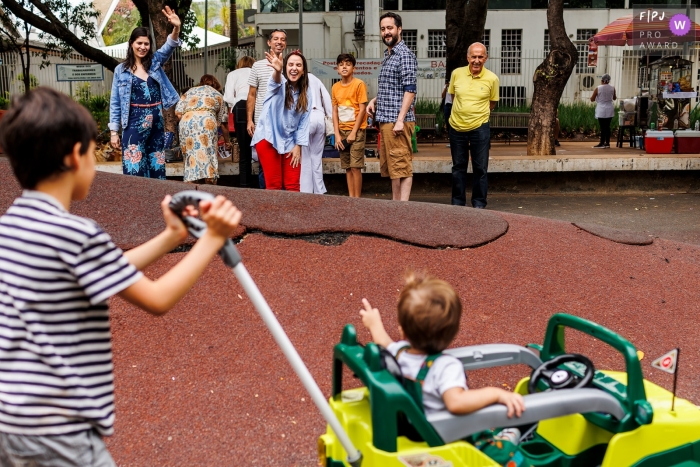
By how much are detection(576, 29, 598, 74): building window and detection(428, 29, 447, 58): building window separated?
478 cm

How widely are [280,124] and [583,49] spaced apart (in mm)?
22683

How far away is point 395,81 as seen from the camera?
8.08 metres

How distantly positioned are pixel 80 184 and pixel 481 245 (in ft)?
14.5

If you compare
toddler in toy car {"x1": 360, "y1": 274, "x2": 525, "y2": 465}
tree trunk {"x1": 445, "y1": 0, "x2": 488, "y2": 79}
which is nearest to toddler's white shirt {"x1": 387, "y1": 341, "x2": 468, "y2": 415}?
toddler in toy car {"x1": 360, "y1": 274, "x2": 525, "y2": 465}

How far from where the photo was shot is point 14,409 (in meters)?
1.99

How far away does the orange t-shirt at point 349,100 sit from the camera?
8.42 meters

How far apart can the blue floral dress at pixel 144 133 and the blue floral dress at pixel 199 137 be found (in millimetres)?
1354

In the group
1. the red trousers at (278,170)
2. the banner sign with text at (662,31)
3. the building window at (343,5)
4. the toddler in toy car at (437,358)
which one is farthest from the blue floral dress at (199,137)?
the building window at (343,5)

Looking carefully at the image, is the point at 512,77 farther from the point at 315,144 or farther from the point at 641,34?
the point at 315,144

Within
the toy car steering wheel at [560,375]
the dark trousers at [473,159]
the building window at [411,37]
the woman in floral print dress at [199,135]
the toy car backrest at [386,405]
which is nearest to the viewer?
the toy car backrest at [386,405]

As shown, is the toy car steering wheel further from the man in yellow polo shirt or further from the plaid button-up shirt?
the man in yellow polo shirt

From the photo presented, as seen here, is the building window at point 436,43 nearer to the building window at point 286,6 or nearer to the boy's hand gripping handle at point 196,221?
the building window at point 286,6

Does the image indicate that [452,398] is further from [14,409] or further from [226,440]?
[226,440]

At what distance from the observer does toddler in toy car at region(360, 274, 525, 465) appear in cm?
251
